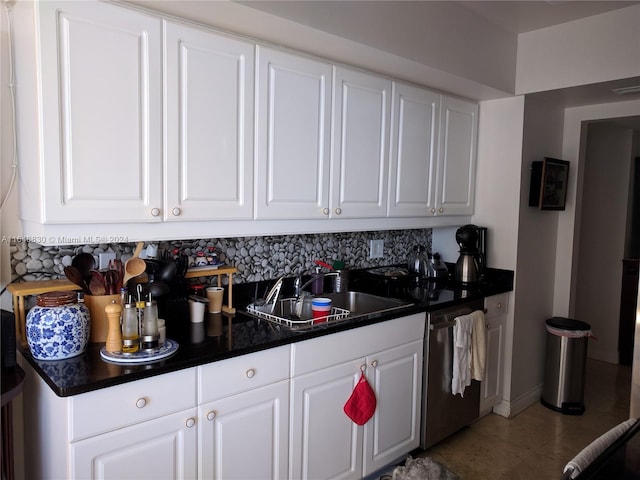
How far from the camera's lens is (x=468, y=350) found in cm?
278

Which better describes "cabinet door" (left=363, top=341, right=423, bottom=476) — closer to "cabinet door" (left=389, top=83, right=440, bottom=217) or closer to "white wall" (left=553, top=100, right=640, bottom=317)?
"cabinet door" (left=389, top=83, right=440, bottom=217)

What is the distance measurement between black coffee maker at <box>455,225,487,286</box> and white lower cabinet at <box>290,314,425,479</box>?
0.80m

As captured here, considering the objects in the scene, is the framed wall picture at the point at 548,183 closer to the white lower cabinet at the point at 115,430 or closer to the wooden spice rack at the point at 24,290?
the white lower cabinet at the point at 115,430

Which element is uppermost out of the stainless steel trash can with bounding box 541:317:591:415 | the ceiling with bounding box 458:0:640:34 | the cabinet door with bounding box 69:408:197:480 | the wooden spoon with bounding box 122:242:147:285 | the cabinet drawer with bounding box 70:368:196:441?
the ceiling with bounding box 458:0:640:34

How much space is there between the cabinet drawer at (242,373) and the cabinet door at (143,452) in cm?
10

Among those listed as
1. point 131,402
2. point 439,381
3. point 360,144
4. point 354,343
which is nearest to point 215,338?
point 131,402

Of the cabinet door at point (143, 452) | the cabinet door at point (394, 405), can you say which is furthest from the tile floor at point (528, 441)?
the cabinet door at point (143, 452)

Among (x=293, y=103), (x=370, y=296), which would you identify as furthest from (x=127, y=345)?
(x=370, y=296)

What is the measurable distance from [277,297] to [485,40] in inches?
78.3

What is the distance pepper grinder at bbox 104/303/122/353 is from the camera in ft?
5.45

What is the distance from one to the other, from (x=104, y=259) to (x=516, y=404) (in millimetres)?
2852

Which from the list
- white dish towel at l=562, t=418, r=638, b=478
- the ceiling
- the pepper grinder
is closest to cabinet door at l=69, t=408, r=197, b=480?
the pepper grinder

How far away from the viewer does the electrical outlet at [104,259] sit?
201 cm

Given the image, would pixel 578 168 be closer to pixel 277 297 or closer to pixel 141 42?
pixel 277 297
